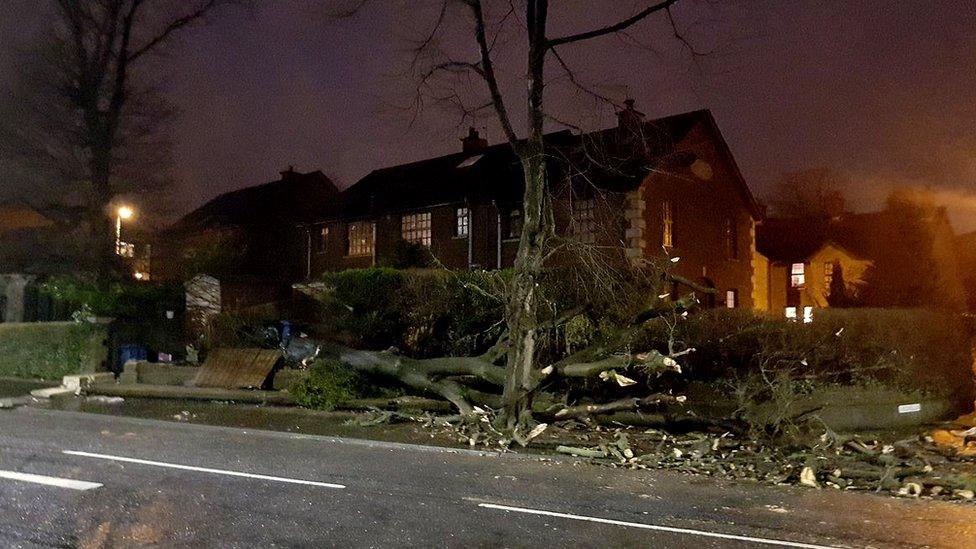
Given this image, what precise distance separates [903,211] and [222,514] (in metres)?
27.3

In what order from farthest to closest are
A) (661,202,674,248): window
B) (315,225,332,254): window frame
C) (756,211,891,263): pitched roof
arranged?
(756,211,891,263): pitched roof
(315,225,332,254): window frame
(661,202,674,248): window

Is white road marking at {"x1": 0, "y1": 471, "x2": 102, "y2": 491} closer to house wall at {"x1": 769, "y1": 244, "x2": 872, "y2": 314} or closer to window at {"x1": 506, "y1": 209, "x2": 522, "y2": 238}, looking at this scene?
window at {"x1": 506, "y1": 209, "x2": 522, "y2": 238}

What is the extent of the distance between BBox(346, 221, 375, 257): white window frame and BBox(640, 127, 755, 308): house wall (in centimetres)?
1137

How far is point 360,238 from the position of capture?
30688mm

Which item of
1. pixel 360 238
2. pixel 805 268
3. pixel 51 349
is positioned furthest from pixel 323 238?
pixel 805 268

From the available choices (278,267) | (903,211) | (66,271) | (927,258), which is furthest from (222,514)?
(278,267)

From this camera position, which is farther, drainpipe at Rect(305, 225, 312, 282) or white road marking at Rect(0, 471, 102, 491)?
drainpipe at Rect(305, 225, 312, 282)

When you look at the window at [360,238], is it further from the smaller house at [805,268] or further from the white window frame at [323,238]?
the smaller house at [805,268]

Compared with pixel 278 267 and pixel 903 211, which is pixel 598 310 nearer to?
pixel 903 211

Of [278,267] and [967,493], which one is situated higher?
[278,267]

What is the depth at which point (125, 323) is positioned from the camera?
20.1 m

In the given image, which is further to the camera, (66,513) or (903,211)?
(903,211)

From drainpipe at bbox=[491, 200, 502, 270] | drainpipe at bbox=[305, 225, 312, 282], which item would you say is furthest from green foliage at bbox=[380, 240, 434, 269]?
drainpipe at bbox=[305, 225, 312, 282]

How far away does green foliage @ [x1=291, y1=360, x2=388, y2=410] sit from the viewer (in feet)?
46.3
